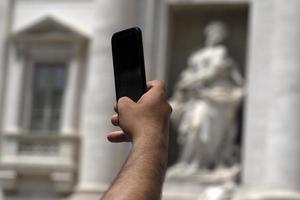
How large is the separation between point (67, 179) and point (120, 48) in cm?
1612

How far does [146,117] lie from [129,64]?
271 mm

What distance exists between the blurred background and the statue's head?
2 centimetres

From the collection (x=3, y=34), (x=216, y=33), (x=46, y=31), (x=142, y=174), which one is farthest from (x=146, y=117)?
(x=3, y=34)

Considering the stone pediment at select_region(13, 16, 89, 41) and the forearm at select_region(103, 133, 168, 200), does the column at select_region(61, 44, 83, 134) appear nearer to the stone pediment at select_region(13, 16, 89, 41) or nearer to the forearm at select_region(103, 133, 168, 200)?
the stone pediment at select_region(13, 16, 89, 41)

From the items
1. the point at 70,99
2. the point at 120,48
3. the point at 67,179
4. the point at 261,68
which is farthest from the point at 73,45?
the point at 120,48

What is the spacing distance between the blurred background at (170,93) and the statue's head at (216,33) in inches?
0.8

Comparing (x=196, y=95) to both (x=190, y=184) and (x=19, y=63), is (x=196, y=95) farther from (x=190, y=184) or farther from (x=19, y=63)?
(x=19, y=63)

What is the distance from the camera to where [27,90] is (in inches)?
765

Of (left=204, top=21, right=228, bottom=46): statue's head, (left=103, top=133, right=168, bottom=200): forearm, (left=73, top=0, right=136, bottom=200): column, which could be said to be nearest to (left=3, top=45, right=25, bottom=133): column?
(left=73, top=0, right=136, bottom=200): column

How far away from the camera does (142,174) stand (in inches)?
78.0

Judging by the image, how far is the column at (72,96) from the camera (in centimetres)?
1886

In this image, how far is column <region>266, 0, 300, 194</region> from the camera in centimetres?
1609

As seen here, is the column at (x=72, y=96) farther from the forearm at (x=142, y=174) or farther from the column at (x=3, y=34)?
the forearm at (x=142, y=174)

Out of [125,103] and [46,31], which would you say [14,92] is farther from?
[125,103]
